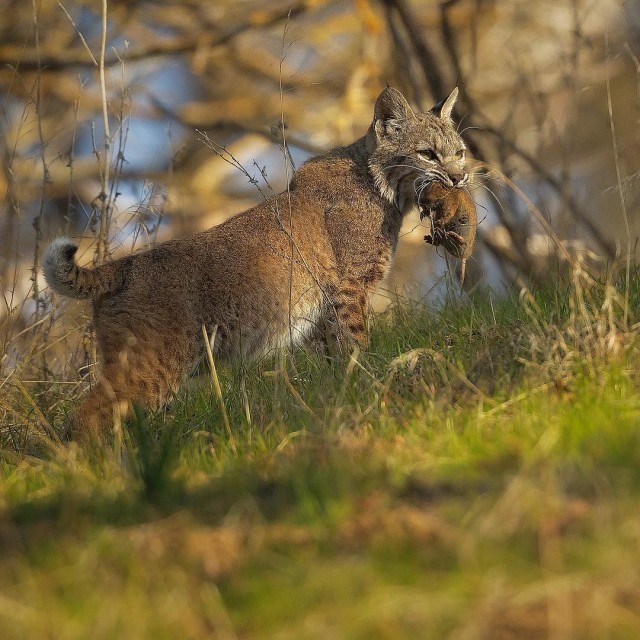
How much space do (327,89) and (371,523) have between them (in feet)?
38.2

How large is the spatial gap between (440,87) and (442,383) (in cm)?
706

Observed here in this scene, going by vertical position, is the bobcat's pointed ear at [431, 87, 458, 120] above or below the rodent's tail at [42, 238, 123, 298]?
above

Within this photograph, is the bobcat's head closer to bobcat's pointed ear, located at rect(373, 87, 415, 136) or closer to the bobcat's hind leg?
bobcat's pointed ear, located at rect(373, 87, 415, 136)

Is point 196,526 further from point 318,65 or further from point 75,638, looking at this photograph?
point 318,65

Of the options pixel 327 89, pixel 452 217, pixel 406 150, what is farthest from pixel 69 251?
pixel 327 89

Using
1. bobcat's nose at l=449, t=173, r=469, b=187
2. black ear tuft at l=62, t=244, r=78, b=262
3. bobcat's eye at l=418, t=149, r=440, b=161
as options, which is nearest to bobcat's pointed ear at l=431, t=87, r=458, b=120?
bobcat's eye at l=418, t=149, r=440, b=161

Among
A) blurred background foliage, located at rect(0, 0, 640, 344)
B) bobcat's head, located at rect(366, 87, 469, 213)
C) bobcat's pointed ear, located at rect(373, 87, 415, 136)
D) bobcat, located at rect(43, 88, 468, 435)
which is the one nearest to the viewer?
bobcat, located at rect(43, 88, 468, 435)

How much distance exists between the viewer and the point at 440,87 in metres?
10.3

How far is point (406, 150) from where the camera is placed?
5898 millimetres

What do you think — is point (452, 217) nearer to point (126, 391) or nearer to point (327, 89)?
point (126, 391)

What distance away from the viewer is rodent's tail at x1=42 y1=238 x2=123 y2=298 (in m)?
4.55

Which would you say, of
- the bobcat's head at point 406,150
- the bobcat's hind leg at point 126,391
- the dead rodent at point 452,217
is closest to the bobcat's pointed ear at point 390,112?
A: the bobcat's head at point 406,150

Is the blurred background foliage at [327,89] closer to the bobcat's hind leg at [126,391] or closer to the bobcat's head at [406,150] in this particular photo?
the bobcat's head at [406,150]

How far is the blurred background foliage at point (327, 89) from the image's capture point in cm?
1026
